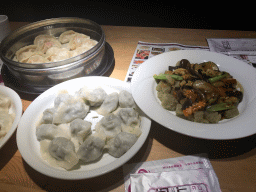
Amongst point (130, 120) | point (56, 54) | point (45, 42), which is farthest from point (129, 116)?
point (45, 42)

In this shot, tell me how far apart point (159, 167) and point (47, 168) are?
0.55m

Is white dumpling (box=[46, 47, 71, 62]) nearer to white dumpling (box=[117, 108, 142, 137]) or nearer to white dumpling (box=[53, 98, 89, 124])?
white dumpling (box=[53, 98, 89, 124])

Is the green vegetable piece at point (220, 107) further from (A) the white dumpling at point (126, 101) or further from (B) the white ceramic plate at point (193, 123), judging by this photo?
(A) the white dumpling at point (126, 101)

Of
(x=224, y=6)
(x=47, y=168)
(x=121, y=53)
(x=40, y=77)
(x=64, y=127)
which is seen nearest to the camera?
(x=47, y=168)

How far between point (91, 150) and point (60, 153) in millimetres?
151

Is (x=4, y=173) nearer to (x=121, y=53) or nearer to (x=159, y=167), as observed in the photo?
(x=159, y=167)

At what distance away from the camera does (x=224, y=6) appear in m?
2.77

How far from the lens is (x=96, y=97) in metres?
1.24

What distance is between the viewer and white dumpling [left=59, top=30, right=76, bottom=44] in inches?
72.4

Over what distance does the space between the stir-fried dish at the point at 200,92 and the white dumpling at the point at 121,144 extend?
310mm

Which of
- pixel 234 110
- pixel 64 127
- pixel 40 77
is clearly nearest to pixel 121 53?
pixel 40 77

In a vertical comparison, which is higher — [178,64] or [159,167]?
[178,64]

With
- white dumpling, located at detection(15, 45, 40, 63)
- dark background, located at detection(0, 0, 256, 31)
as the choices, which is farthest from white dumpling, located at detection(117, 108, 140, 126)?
dark background, located at detection(0, 0, 256, 31)

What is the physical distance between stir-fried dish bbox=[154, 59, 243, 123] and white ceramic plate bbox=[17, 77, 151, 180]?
215 mm
